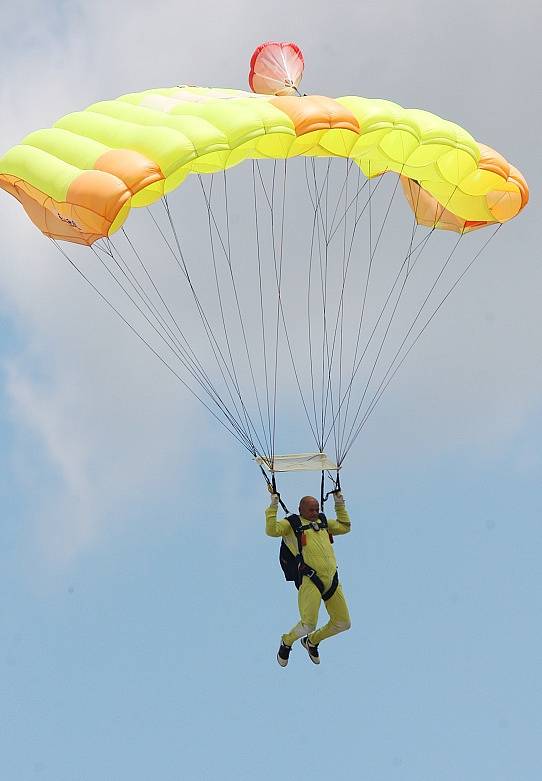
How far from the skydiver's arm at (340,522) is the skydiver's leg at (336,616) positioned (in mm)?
577

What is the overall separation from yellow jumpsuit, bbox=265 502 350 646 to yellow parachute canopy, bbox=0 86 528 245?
350 centimetres

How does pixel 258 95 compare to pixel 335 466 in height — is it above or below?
above

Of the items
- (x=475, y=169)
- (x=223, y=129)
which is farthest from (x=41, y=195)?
(x=475, y=169)

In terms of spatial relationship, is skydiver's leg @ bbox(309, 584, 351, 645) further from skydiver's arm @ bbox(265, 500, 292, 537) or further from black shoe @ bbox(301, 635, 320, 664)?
skydiver's arm @ bbox(265, 500, 292, 537)

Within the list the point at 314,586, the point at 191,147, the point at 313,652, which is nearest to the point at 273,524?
the point at 314,586

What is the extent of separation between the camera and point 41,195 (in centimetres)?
1770

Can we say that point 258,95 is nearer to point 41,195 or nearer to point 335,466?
point 41,195

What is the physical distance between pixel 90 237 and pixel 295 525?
3.61m

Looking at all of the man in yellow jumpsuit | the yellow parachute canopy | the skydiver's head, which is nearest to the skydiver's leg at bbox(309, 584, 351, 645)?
the man in yellow jumpsuit

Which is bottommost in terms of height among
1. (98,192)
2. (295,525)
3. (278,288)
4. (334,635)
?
(334,635)

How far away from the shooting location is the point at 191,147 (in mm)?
17375

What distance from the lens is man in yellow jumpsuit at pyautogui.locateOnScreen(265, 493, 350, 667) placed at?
58.6ft

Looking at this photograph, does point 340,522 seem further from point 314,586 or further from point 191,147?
point 191,147

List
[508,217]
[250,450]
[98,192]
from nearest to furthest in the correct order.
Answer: [98,192] → [250,450] → [508,217]
